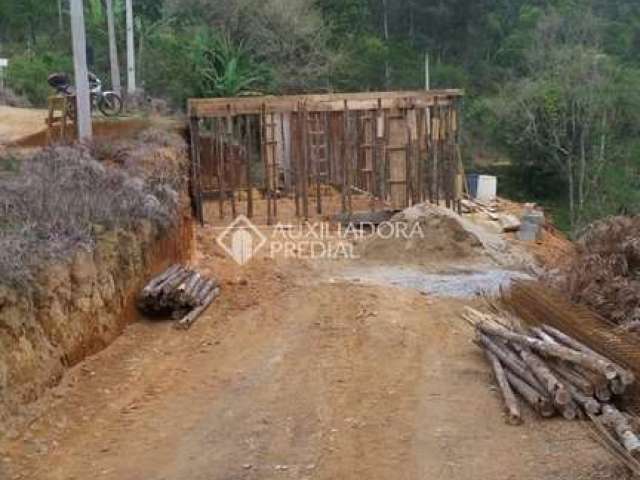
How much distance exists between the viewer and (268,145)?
1741cm

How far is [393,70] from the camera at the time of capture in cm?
3869

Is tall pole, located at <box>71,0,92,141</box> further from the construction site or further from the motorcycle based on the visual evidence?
the motorcycle

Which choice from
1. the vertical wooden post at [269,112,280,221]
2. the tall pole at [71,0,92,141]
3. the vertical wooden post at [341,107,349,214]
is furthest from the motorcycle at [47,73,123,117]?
the tall pole at [71,0,92,141]

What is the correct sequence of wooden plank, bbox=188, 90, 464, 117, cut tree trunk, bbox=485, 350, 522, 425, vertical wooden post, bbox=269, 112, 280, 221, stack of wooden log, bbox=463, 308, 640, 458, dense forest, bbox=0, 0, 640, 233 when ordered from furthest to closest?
dense forest, bbox=0, 0, 640, 233 → vertical wooden post, bbox=269, 112, 280, 221 → wooden plank, bbox=188, 90, 464, 117 → cut tree trunk, bbox=485, 350, 522, 425 → stack of wooden log, bbox=463, 308, 640, 458

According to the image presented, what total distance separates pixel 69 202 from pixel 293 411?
328 centimetres

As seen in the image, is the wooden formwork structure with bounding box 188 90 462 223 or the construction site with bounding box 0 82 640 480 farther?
the wooden formwork structure with bounding box 188 90 462 223

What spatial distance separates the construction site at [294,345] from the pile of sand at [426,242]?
30 millimetres

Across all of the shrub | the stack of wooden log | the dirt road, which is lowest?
the dirt road

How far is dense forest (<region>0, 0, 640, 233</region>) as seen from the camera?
25.6 meters

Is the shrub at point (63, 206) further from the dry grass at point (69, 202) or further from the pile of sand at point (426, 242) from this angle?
the pile of sand at point (426, 242)

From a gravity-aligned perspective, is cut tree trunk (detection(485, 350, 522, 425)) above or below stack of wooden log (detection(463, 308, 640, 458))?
below

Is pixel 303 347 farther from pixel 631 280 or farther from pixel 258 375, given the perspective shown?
pixel 631 280

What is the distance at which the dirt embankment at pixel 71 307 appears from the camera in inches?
263

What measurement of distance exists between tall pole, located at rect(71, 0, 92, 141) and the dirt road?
3632mm
